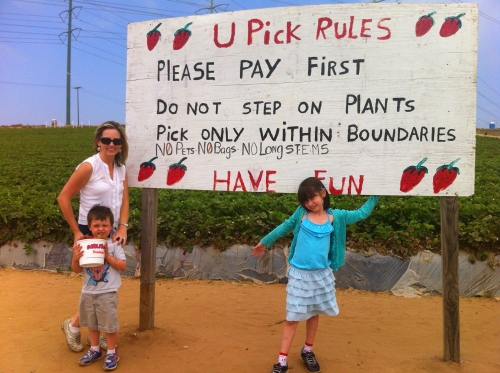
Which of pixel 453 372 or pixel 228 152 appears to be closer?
pixel 453 372

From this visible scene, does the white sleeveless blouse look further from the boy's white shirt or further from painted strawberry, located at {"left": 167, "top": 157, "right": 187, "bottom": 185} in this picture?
painted strawberry, located at {"left": 167, "top": 157, "right": 187, "bottom": 185}

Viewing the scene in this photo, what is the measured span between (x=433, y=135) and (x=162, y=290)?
3540 mm

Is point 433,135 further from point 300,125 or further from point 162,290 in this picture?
point 162,290

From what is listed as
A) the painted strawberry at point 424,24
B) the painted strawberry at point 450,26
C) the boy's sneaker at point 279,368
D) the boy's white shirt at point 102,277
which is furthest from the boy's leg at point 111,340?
the painted strawberry at point 450,26

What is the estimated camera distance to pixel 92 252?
10.0ft

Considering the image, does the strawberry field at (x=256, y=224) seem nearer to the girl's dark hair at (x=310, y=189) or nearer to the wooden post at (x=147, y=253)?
the wooden post at (x=147, y=253)

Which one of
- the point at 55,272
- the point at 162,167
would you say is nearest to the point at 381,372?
the point at 162,167

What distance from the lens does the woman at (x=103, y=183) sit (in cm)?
315

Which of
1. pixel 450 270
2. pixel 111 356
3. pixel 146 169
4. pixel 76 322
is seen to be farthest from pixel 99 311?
pixel 450 270

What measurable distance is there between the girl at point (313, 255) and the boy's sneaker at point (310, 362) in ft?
0.76

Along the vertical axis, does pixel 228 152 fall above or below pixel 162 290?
above

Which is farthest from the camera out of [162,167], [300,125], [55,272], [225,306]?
[55,272]

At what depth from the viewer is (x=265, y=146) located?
343 centimetres

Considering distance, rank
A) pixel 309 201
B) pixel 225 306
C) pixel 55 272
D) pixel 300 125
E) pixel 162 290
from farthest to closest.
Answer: pixel 55 272
pixel 162 290
pixel 225 306
pixel 300 125
pixel 309 201
